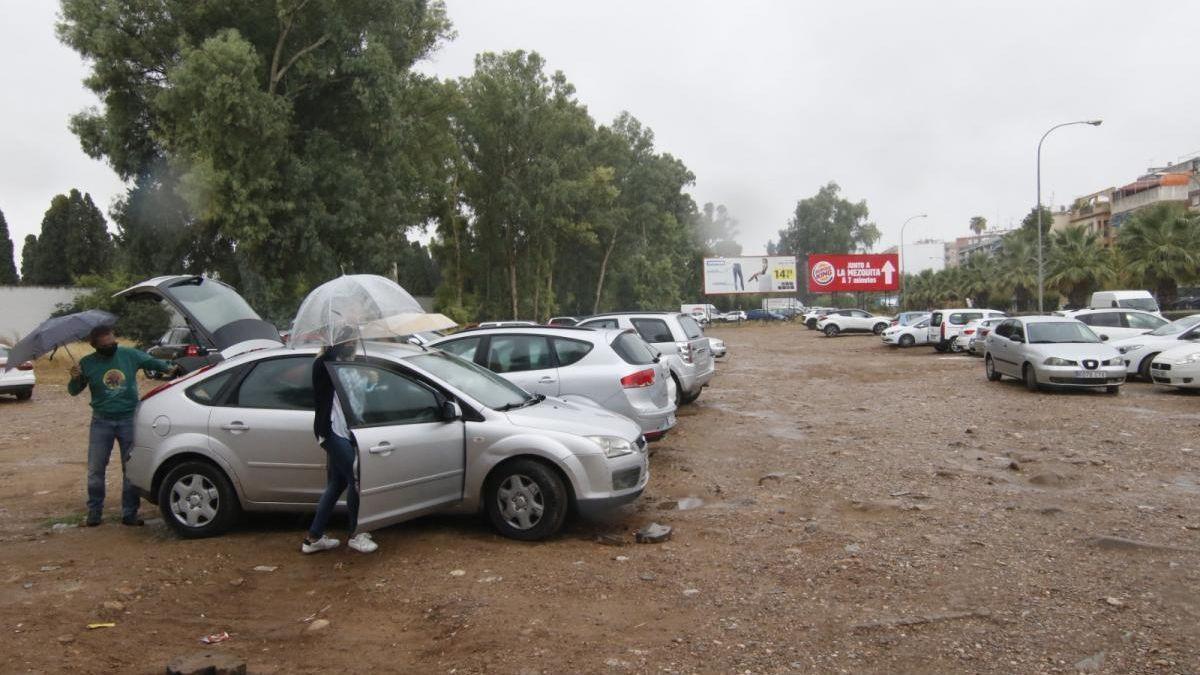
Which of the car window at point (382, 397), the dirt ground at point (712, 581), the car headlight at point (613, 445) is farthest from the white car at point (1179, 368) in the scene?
the car window at point (382, 397)

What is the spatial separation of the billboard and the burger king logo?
288cm

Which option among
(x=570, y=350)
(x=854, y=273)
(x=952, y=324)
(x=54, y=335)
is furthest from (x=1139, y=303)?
(x=854, y=273)

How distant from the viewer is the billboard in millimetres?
72312

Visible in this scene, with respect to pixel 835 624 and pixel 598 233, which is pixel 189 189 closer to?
pixel 835 624

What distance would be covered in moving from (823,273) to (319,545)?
222 ft

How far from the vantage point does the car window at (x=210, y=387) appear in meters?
6.52

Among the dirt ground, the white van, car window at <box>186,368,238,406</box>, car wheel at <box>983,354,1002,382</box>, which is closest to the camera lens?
the dirt ground

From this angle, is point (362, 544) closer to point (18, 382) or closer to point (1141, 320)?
point (18, 382)

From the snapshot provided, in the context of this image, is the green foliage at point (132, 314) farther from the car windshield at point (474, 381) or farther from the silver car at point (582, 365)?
the car windshield at point (474, 381)

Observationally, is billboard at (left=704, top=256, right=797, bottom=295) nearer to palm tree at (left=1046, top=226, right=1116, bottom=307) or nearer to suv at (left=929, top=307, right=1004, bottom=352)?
palm tree at (left=1046, top=226, right=1116, bottom=307)

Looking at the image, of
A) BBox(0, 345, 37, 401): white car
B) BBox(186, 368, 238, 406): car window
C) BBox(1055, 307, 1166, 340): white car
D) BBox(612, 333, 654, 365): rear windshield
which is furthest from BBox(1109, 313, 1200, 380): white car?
BBox(0, 345, 37, 401): white car

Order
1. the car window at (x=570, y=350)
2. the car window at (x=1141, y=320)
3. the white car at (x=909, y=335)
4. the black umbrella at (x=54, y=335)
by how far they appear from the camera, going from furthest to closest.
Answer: the white car at (x=909, y=335) < the car window at (x=1141, y=320) < the car window at (x=570, y=350) < the black umbrella at (x=54, y=335)

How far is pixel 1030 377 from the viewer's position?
16.2 m

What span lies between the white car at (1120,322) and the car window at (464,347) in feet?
55.4
